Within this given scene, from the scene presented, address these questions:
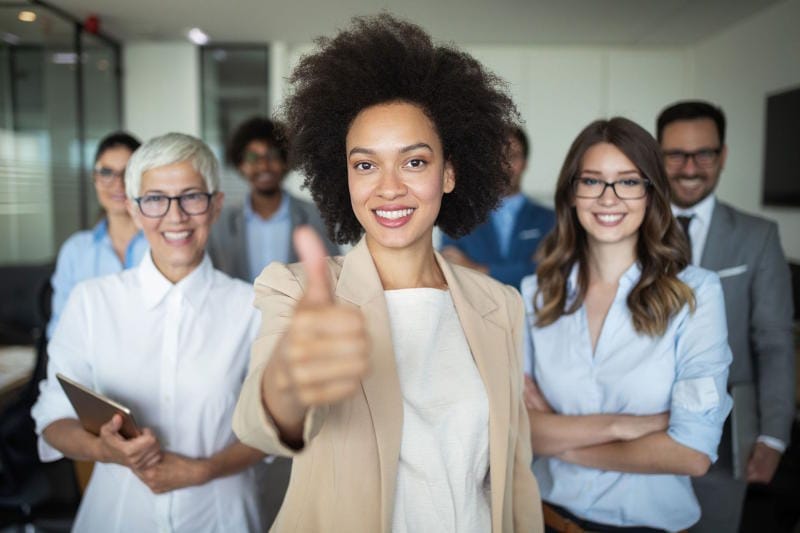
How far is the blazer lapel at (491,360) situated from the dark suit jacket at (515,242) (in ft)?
5.90

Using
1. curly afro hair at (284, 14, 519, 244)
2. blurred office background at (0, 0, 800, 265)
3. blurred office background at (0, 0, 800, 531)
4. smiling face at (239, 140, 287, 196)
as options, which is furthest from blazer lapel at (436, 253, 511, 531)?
blurred office background at (0, 0, 800, 265)

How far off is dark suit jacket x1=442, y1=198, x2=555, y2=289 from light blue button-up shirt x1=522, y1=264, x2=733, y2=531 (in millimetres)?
1497

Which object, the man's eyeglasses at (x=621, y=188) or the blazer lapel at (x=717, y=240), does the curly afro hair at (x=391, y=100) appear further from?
the blazer lapel at (x=717, y=240)

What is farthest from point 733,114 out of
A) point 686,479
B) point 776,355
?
point 686,479

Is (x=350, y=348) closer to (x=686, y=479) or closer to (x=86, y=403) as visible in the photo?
(x=86, y=403)

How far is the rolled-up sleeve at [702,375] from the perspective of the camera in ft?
5.64

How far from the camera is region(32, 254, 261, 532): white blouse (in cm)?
183

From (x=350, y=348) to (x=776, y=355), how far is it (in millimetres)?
2054

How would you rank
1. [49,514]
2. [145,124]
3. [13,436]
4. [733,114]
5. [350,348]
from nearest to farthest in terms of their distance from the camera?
[350,348], [13,436], [49,514], [733,114], [145,124]

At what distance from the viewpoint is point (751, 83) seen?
226 inches

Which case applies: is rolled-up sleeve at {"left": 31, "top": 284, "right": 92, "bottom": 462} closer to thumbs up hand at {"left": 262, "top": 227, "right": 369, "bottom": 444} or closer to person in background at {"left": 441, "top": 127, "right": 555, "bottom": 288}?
thumbs up hand at {"left": 262, "top": 227, "right": 369, "bottom": 444}

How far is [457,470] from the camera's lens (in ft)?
4.59

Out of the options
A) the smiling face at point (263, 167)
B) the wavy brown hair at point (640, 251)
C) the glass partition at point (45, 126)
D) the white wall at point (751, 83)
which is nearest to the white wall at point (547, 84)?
the white wall at point (751, 83)

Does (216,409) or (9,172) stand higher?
(9,172)
